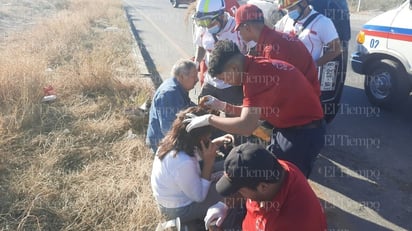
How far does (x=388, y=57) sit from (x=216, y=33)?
8.97ft

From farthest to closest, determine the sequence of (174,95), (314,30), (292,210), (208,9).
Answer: (208,9)
(314,30)
(174,95)
(292,210)

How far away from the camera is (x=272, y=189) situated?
180 centimetres

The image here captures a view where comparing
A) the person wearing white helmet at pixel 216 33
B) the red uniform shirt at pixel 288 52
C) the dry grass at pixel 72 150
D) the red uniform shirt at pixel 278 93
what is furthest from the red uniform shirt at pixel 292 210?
the person wearing white helmet at pixel 216 33

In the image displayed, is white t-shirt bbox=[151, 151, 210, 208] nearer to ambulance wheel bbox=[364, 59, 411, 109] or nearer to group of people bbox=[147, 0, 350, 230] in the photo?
group of people bbox=[147, 0, 350, 230]

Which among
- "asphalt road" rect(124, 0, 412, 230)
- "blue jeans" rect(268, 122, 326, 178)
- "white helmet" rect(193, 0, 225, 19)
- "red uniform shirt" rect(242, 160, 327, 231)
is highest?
"white helmet" rect(193, 0, 225, 19)

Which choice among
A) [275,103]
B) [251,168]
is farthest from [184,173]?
[251,168]

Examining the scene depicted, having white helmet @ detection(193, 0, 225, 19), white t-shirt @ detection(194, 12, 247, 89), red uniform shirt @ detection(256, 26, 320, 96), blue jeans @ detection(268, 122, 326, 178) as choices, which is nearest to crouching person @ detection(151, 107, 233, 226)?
blue jeans @ detection(268, 122, 326, 178)

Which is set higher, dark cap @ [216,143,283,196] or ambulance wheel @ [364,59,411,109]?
dark cap @ [216,143,283,196]

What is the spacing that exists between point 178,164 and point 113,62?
5.50 m

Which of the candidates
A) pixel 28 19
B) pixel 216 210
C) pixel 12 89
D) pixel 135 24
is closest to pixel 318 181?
pixel 216 210

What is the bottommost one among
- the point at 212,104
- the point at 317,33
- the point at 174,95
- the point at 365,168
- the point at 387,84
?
the point at 365,168

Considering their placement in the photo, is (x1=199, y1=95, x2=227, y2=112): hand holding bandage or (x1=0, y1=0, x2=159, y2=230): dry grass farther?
(x1=0, y1=0, x2=159, y2=230): dry grass

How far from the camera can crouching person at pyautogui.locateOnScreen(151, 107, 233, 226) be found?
9.04 ft

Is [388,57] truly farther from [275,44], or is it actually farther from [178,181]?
[178,181]
